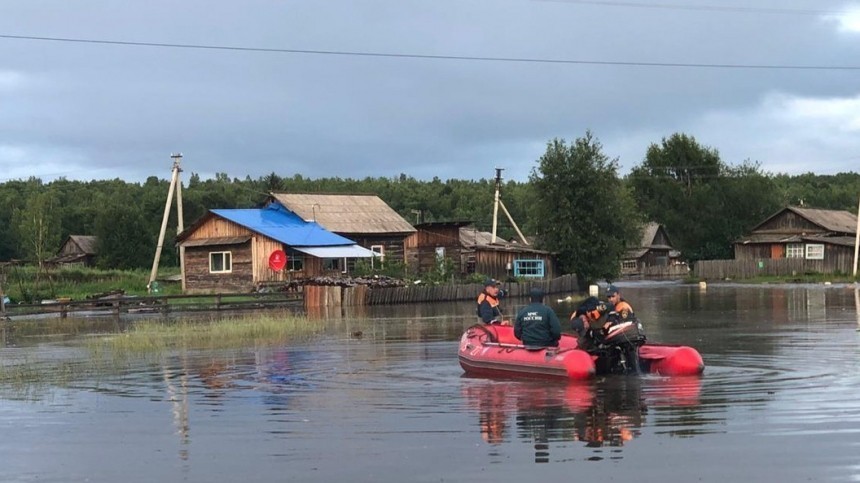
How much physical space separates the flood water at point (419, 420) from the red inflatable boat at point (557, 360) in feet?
1.12

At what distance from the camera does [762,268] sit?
245ft

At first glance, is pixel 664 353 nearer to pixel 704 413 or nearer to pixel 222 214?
pixel 704 413

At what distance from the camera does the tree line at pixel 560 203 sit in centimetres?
6347

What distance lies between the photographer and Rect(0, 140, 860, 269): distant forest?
80.8 meters

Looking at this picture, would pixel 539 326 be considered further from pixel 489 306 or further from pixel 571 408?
pixel 571 408

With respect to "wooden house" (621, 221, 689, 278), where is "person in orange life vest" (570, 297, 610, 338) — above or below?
below

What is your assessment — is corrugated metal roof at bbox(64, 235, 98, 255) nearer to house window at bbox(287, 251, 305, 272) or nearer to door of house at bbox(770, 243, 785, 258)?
house window at bbox(287, 251, 305, 272)

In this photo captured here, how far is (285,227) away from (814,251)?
39.3 meters

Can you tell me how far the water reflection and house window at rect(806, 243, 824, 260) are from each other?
61.4 meters

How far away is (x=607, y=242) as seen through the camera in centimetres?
6341

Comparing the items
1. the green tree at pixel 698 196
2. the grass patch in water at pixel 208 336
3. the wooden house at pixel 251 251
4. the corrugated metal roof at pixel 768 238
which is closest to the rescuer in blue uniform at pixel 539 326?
the grass patch in water at pixel 208 336

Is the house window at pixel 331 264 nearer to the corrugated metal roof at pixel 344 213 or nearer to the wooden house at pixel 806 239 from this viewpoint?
the corrugated metal roof at pixel 344 213

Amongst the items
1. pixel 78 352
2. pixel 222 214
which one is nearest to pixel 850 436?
pixel 78 352

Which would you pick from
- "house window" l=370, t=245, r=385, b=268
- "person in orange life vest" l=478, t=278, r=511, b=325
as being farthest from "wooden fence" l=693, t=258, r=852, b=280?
"person in orange life vest" l=478, t=278, r=511, b=325
